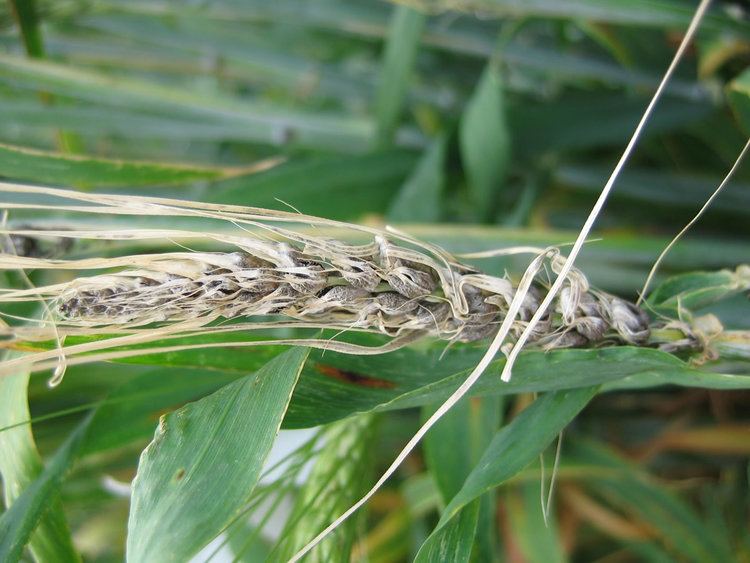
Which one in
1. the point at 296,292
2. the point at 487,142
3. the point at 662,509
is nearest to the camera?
the point at 296,292

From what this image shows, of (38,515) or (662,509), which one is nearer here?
(38,515)

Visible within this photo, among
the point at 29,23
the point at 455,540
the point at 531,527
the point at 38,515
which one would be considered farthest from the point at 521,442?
the point at 29,23

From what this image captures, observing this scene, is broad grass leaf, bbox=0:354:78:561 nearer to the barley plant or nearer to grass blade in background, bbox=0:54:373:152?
the barley plant

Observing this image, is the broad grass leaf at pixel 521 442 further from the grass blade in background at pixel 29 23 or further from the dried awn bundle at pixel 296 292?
the grass blade in background at pixel 29 23

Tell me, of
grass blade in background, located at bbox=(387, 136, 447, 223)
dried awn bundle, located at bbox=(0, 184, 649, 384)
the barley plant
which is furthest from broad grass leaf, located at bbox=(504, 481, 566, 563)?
dried awn bundle, located at bbox=(0, 184, 649, 384)

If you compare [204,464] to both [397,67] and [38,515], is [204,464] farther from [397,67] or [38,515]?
→ [397,67]

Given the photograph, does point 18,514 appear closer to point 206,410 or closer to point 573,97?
point 206,410

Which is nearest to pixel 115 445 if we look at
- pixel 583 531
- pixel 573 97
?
pixel 573 97
